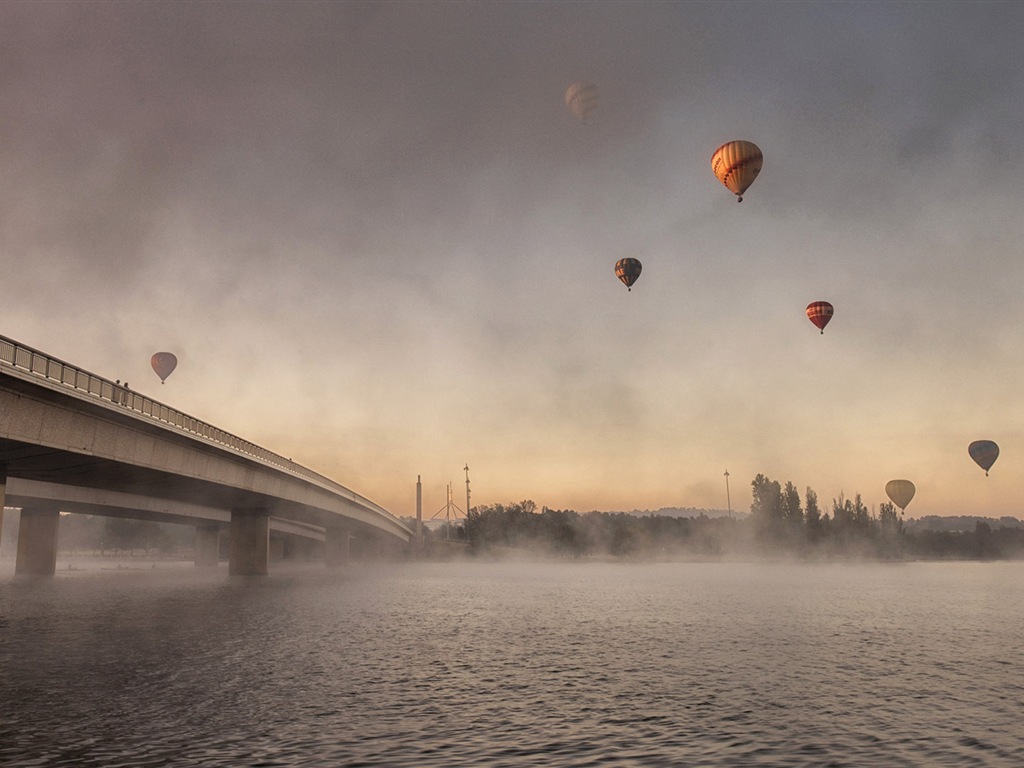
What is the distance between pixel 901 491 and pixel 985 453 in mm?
34069

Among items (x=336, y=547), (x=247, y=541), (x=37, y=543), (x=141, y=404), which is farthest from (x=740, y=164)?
(x=336, y=547)

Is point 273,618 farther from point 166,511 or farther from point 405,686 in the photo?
point 166,511

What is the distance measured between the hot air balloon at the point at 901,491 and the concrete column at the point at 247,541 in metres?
114

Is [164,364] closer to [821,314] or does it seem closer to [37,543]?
[37,543]

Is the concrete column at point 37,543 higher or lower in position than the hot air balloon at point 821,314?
lower

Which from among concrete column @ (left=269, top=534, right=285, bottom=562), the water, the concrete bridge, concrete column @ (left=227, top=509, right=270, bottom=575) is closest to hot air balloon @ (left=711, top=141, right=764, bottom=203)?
the water

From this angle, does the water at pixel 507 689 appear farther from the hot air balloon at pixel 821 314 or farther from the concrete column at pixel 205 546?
the concrete column at pixel 205 546

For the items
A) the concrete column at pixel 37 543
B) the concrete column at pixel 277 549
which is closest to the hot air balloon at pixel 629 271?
the concrete column at pixel 37 543

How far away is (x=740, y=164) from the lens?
60625 millimetres

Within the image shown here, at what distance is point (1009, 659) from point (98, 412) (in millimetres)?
47143

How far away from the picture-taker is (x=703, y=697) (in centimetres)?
2270

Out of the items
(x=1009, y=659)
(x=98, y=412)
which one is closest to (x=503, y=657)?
(x=1009, y=659)

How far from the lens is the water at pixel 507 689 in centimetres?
1681

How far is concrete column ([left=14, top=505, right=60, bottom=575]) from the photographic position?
92.8m
